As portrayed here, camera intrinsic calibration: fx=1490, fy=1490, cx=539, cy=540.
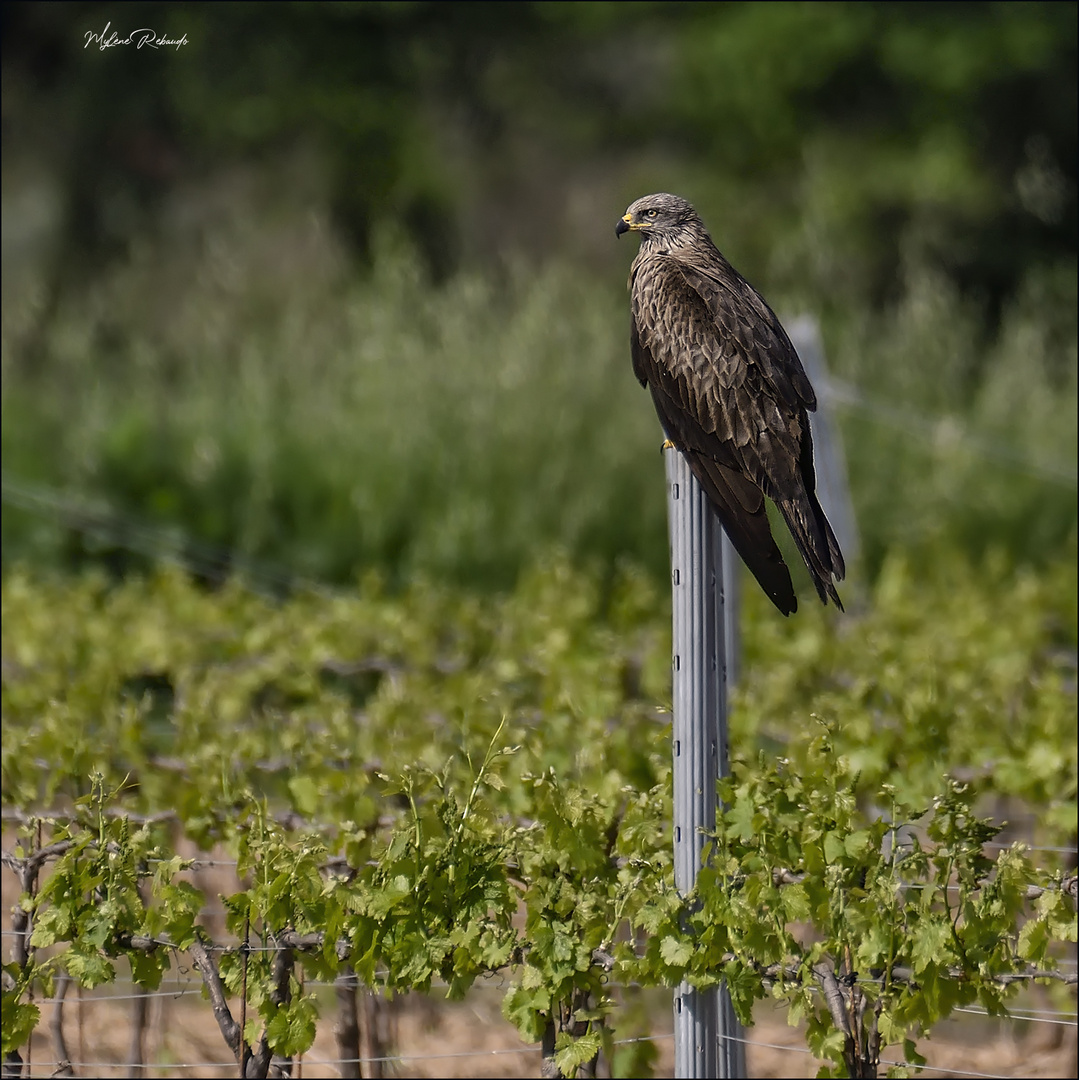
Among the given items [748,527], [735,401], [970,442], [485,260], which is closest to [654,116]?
[485,260]

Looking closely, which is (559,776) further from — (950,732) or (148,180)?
(148,180)

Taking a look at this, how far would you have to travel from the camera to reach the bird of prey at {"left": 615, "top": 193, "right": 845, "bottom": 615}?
256 cm

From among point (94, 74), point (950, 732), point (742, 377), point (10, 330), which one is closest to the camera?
point (742, 377)

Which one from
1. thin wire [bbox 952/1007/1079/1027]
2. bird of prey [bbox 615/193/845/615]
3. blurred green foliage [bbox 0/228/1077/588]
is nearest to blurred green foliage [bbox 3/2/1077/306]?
blurred green foliage [bbox 0/228/1077/588]

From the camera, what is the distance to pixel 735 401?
2641 millimetres

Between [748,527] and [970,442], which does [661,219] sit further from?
[970,442]

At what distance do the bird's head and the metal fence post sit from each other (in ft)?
1.66

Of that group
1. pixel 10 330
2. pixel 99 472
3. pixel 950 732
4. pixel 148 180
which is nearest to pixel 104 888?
pixel 950 732

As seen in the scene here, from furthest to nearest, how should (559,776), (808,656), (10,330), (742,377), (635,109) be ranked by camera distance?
(635,109)
(10,330)
(808,656)
(559,776)
(742,377)

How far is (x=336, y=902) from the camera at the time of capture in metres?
2.71

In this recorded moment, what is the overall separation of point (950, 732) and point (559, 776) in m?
1.19

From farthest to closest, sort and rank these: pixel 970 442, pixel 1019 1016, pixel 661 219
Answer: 1. pixel 970 442
2. pixel 661 219
3. pixel 1019 1016

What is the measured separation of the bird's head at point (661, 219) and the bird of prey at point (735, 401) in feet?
0.53

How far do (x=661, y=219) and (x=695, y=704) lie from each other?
3.31 feet
